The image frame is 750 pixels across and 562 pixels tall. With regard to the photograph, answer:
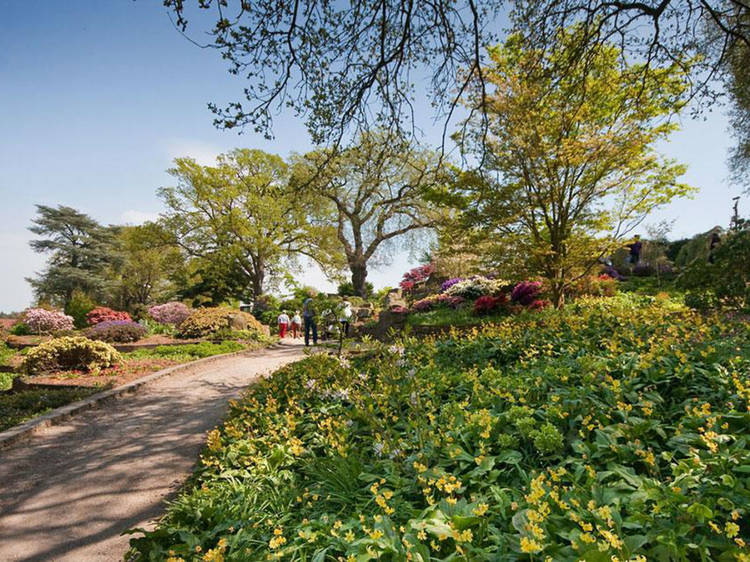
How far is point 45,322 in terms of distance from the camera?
1502 centimetres

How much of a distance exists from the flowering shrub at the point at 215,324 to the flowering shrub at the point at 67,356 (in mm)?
5206

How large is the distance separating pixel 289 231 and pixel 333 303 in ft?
65.2

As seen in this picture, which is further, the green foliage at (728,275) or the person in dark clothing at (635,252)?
the person in dark clothing at (635,252)

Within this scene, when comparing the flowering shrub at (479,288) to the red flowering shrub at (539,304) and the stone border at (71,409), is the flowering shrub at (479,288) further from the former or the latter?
the stone border at (71,409)

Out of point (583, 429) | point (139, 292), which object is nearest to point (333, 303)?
point (583, 429)

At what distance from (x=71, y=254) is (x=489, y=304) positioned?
100 feet

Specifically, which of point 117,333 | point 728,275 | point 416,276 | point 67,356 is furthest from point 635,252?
point 67,356

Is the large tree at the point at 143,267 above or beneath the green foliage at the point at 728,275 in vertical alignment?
above

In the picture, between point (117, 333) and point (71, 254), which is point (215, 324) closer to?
point (117, 333)

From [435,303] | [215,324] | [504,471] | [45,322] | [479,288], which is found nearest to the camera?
[504,471]

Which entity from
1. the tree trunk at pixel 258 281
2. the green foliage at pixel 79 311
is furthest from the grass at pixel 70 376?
the tree trunk at pixel 258 281

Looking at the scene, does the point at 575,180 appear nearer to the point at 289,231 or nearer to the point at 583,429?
the point at 583,429

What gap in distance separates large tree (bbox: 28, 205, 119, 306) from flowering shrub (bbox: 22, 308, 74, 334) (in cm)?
1196

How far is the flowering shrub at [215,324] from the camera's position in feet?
44.3
